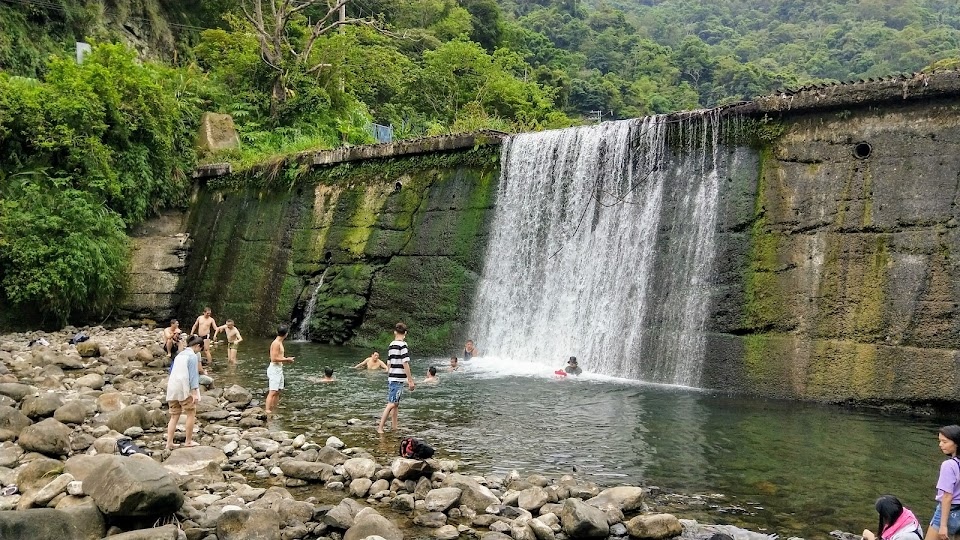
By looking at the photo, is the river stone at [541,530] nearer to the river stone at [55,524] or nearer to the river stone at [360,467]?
the river stone at [360,467]

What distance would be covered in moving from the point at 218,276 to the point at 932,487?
18588 millimetres

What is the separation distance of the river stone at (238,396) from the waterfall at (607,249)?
20.6 feet

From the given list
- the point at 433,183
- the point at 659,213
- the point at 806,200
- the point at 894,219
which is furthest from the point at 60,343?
the point at 894,219

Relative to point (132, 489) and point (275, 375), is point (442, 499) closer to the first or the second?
point (132, 489)

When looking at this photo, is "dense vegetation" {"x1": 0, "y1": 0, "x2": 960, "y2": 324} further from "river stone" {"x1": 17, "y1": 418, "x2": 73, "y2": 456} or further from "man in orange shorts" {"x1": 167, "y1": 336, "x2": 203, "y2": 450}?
"man in orange shorts" {"x1": 167, "y1": 336, "x2": 203, "y2": 450}

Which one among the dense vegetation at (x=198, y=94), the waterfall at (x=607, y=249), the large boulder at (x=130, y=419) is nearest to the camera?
the large boulder at (x=130, y=419)

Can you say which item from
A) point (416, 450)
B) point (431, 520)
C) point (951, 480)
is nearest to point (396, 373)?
point (416, 450)

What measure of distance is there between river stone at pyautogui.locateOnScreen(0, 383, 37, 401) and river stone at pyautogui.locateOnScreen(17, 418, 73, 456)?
2.31m

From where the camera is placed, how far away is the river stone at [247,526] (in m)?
5.30

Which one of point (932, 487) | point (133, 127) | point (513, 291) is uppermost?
point (133, 127)

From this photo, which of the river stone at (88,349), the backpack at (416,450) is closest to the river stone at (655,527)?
the backpack at (416,450)

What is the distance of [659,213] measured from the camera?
1397 cm

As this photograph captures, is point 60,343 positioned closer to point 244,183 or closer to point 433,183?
point 244,183

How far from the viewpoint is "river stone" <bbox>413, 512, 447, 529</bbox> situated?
5.93 metres
